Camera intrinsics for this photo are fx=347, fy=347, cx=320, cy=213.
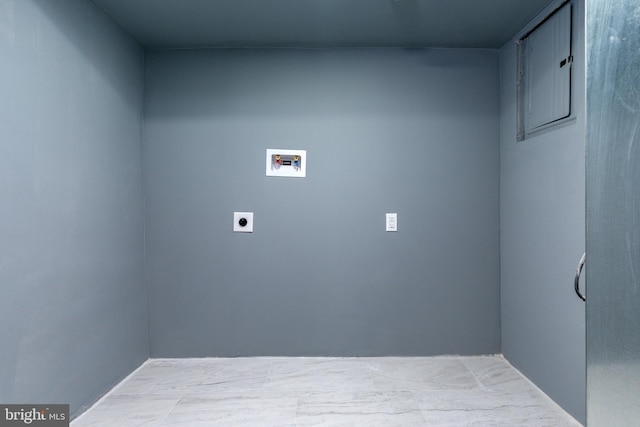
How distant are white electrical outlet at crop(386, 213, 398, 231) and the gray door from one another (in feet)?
6.07

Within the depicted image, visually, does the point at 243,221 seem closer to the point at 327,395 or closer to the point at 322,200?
the point at 322,200

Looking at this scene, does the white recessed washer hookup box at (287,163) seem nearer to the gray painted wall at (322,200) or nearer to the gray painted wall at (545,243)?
the gray painted wall at (322,200)

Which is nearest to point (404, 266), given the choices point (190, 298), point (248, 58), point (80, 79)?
point (190, 298)

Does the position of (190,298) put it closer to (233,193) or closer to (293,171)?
(233,193)

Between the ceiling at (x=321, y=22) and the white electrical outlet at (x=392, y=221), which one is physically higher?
the ceiling at (x=321, y=22)

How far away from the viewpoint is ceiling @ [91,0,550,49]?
196cm

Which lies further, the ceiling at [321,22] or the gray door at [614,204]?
the ceiling at [321,22]

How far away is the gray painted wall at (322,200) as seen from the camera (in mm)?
2500

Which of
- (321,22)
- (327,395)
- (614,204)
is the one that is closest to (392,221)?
(327,395)

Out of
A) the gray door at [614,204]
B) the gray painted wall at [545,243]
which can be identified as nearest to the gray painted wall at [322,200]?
the gray painted wall at [545,243]

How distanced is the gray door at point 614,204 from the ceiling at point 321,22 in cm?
158

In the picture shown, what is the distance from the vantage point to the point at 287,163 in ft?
8.21

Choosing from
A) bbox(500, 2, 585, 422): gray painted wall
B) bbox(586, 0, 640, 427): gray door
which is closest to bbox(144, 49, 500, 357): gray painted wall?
bbox(500, 2, 585, 422): gray painted wall

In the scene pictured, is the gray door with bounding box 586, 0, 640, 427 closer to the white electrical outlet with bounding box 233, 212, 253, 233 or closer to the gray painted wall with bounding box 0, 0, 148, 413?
the gray painted wall with bounding box 0, 0, 148, 413
